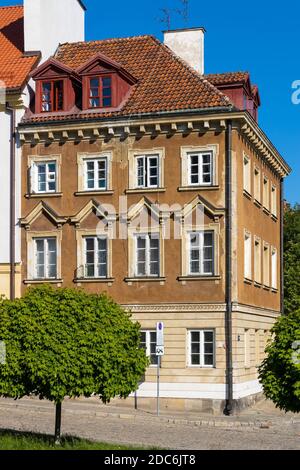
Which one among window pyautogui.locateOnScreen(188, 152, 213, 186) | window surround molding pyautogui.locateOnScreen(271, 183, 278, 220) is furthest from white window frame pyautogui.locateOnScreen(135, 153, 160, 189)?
window surround molding pyautogui.locateOnScreen(271, 183, 278, 220)

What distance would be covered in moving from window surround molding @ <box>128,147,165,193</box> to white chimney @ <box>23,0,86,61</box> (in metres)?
5.97

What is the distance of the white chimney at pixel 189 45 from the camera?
41.0m

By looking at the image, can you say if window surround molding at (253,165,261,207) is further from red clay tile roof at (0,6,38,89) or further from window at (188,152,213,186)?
red clay tile roof at (0,6,38,89)

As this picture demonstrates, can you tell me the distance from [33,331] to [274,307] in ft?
77.2

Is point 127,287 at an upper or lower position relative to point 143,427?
upper

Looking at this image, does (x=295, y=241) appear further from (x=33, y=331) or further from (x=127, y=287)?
(x=33, y=331)

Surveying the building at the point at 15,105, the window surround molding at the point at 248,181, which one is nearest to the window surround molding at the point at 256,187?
the window surround molding at the point at 248,181

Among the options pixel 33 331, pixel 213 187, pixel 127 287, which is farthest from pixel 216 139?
pixel 33 331

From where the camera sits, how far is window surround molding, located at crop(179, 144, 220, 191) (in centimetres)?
3612

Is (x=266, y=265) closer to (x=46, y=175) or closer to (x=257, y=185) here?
(x=257, y=185)

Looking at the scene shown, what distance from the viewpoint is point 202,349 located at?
35688 millimetres

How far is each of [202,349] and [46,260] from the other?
22.2ft

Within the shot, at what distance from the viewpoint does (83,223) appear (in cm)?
3741

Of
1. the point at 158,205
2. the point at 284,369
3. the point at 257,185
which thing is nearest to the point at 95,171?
the point at 158,205
